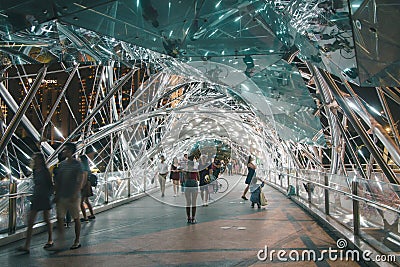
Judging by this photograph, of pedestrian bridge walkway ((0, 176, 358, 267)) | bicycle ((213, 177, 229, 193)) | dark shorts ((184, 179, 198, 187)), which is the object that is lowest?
pedestrian bridge walkway ((0, 176, 358, 267))

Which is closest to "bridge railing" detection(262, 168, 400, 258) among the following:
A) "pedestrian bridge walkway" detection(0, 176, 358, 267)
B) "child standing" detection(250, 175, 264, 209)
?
"pedestrian bridge walkway" detection(0, 176, 358, 267)

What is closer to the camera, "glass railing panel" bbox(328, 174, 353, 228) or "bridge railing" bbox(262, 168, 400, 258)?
"bridge railing" bbox(262, 168, 400, 258)

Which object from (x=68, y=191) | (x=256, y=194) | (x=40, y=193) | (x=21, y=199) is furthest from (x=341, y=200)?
(x=21, y=199)

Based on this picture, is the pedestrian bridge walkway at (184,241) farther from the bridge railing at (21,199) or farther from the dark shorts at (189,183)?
the dark shorts at (189,183)

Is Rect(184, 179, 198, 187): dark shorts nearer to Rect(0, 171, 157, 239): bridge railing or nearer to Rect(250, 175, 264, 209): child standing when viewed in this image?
Rect(0, 171, 157, 239): bridge railing

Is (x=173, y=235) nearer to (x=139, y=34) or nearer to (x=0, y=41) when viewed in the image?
(x=139, y=34)

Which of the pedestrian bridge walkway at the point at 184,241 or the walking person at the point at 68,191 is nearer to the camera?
the pedestrian bridge walkway at the point at 184,241

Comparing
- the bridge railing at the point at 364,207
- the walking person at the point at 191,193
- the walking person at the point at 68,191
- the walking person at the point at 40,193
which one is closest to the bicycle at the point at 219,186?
the walking person at the point at 191,193

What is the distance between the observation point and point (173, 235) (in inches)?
346

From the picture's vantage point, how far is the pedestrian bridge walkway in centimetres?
647

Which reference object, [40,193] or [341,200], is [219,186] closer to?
[341,200]

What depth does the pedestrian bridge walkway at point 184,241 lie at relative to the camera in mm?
6473

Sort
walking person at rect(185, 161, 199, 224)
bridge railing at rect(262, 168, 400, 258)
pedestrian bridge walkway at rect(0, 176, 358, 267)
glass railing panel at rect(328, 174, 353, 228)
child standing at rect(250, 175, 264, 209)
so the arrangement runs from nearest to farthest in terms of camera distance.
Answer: bridge railing at rect(262, 168, 400, 258) < pedestrian bridge walkway at rect(0, 176, 358, 267) < glass railing panel at rect(328, 174, 353, 228) < walking person at rect(185, 161, 199, 224) < child standing at rect(250, 175, 264, 209)

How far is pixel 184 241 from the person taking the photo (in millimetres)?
8078
